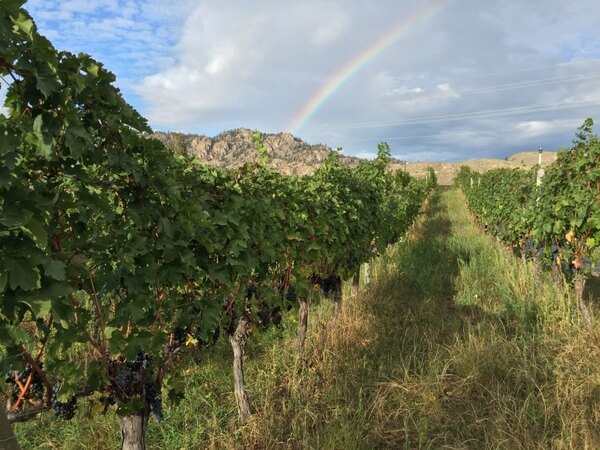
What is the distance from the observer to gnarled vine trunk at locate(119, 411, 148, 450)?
2.24 meters

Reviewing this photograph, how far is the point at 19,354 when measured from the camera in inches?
63.2

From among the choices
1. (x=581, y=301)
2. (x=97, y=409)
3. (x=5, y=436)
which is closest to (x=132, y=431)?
(x=97, y=409)

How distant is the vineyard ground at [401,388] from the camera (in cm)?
355

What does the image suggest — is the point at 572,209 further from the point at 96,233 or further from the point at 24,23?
the point at 24,23

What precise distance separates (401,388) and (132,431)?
2.84m

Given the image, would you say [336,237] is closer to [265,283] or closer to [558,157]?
[265,283]

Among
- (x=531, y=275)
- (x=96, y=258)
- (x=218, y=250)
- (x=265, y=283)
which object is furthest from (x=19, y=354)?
(x=531, y=275)

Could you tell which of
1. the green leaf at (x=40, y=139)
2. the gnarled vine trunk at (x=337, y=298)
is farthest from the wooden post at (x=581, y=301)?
the green leaf at (x=40, y=139)

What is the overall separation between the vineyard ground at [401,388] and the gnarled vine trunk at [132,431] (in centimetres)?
124

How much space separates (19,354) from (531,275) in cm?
795

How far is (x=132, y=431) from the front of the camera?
2.24 m

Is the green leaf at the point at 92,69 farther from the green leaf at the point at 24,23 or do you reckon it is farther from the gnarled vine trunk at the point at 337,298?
the gnarled vine trunk at the point at 337,298

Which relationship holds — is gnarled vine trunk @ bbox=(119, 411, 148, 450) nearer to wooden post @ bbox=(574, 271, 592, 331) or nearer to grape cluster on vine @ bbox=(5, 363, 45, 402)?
grape cluster on vine @ bbox=(5, 363, 45, 402)

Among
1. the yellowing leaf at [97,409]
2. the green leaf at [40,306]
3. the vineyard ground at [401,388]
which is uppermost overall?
the green leaf at [40,306]
